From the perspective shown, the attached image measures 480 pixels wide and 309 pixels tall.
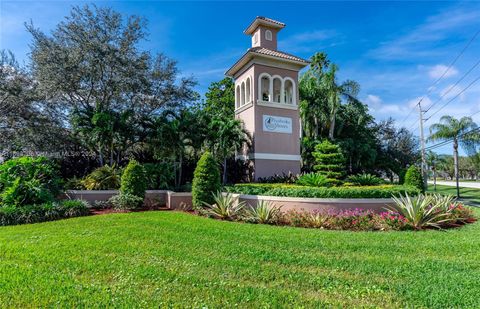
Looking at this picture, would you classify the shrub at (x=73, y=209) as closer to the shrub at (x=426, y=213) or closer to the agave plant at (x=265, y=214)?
the agave plant at (x=265, y=214)

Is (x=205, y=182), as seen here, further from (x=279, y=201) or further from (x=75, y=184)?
(x=75, y=184)

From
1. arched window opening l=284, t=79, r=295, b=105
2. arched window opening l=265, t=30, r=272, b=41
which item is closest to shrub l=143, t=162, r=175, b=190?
arched window opening l=284, t=79, r=295, b=105

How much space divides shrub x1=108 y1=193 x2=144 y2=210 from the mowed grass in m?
3.80

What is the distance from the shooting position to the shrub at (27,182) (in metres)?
→ 10.7

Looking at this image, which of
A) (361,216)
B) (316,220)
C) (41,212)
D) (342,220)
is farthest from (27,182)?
(361,216)

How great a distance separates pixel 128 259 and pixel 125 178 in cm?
780

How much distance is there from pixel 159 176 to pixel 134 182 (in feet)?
8.01

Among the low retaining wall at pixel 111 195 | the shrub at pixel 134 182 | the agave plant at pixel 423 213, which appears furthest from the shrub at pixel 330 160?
the shrub at pixel 134 182

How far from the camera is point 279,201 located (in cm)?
1059

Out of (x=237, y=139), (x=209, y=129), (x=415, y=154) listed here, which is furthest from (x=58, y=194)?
(x=415, y=154)

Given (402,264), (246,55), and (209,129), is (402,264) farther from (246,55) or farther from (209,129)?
(246,55)

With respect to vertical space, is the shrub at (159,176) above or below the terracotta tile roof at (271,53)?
below

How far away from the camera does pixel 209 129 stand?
634 inches

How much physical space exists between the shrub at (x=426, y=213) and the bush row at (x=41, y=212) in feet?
37.1
